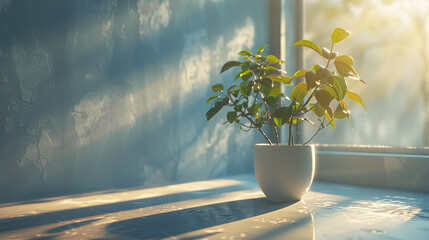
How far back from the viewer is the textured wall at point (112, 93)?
1.42 metres

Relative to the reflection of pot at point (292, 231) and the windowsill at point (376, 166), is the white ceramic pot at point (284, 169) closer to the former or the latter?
the reflection of pot at point (292, 231)

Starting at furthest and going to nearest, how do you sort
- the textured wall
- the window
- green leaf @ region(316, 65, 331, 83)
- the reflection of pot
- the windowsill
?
the window → the windowsill → the textured wall → green leaf @ region(316, 65, 331, 83) → the reflection of pot

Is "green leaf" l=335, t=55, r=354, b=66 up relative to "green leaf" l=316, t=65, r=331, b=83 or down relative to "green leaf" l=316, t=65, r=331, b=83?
up

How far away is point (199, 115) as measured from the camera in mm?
1979

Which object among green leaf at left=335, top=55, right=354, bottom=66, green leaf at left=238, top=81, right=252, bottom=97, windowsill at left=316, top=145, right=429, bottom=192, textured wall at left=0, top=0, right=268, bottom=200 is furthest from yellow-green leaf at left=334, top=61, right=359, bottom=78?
textured wall at left=0, top=0, right=268, bottom=200

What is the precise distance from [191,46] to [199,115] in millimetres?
358

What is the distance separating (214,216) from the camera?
117 centimetres

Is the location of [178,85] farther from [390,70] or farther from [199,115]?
[390,70]

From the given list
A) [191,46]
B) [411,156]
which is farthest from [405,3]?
[191,46]

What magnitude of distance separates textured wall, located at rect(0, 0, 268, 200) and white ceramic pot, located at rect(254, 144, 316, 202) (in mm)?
633

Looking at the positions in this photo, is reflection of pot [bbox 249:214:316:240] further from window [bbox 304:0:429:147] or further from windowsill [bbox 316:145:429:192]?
window [bbox 304:0:429:147]

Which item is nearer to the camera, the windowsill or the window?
the windowsill

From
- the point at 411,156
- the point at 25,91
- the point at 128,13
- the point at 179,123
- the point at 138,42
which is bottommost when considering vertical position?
the point at 411,156

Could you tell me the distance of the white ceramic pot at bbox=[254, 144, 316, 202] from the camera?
4.34 feet
